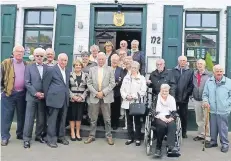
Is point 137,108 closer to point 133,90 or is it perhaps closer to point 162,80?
point 133,90

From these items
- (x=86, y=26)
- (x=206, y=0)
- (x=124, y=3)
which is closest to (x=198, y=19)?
(x=206, y=0)

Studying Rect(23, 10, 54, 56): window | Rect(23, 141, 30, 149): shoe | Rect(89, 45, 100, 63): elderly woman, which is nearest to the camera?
Rect(23, 141, 30, 149): shoe

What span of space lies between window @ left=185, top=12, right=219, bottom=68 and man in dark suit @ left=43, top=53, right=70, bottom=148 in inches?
140

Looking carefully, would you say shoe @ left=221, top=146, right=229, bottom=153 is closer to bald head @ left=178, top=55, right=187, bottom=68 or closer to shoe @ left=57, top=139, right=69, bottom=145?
bald head @ left=178, top=55, right=187, bottom=68

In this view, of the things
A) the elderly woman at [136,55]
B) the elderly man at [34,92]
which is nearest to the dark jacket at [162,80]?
the elderly woman at [136,55]

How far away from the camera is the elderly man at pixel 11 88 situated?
5863 mm

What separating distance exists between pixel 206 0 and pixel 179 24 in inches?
36.3

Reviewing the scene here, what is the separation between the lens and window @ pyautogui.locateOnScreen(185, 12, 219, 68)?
26.7 feet

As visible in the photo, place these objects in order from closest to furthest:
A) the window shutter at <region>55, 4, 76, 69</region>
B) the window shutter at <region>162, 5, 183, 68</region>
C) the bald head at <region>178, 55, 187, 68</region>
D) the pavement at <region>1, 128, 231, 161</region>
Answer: the pavement at <region>1, 128, 231, 161</region> → the bald head at <region>178, 55, 187, 68</region> → the window shutter at <region>162, 5, 183, 68</region> → the window shutter at <region>55, 4, 76, 69</region>

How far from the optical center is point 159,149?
551 centimetres

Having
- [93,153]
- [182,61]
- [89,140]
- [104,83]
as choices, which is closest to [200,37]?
[182,61]

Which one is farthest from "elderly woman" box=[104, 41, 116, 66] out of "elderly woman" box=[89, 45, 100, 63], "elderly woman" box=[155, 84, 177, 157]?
"elderly woman" box=[155, 84, 177, 157]

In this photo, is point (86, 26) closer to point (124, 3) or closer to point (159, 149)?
point (124, 3)

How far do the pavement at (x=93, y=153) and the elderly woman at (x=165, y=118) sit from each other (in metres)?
0.27
